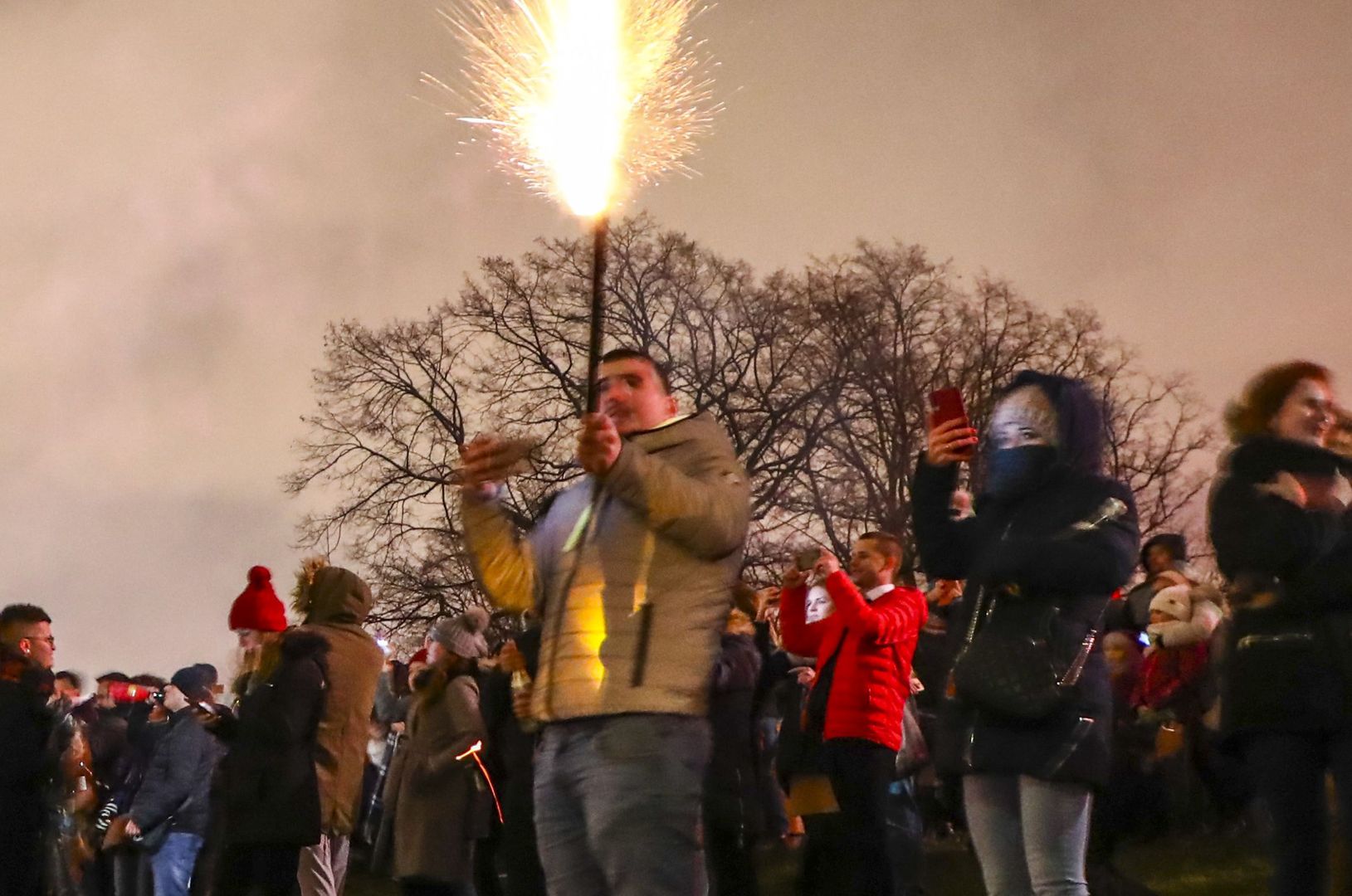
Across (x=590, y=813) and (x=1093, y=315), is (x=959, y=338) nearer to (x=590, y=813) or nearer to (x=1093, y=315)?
(x=1093, y=315)

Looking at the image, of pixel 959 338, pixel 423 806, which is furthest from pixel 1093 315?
pixel 423 806

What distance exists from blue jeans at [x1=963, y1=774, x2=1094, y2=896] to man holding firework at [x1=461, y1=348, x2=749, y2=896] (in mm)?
1073

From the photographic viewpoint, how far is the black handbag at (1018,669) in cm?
548

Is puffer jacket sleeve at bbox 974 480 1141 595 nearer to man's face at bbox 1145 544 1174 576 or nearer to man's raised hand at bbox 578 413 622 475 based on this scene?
man's raised hand at bbox 578 413 622 475

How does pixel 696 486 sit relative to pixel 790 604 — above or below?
below

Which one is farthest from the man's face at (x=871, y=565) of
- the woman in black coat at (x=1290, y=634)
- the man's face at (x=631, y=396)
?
the man's face at (x=631, y=396)

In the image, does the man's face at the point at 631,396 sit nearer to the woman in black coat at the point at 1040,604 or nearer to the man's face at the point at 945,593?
the woman in black coat at the point at 1040,604

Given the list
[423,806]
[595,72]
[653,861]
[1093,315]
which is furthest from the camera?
[1093,315]

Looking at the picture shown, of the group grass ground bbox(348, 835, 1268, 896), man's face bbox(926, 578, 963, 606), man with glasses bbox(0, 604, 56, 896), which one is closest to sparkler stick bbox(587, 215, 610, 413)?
man with glasses bbox(0, 604, 56, 896)

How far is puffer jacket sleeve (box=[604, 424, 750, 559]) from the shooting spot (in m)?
4.78

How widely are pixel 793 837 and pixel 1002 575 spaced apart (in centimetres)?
640

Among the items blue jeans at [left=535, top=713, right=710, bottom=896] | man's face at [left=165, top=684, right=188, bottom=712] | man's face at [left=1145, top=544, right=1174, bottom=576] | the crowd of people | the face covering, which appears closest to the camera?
blue jeans at [left=535, top=713, right=710, bottom=896]

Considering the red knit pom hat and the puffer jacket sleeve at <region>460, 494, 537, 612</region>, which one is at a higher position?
the red knit pom hat

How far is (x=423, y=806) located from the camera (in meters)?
9.42
